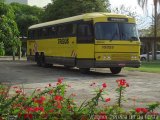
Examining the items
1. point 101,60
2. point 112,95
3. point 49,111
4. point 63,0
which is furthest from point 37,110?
point 63,0

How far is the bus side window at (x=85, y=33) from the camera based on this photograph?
24587 mm

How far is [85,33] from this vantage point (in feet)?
82.0

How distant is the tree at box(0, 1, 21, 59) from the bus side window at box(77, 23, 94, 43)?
551 centimetres

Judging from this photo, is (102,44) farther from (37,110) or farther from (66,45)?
(37,110)

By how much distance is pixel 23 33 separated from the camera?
7775 cm

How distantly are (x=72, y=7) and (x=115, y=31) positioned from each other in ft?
90.7

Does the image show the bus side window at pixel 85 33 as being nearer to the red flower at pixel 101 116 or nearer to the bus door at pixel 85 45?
the bus door at pixel 85 45

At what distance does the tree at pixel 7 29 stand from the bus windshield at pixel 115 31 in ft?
18.8

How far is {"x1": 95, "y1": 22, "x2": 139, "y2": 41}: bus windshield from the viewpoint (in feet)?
80.0

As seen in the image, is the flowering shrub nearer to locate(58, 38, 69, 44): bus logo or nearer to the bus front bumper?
the bus front bumper

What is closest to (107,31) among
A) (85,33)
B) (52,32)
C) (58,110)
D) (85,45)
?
(85,33)

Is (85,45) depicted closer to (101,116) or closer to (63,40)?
(63,40)

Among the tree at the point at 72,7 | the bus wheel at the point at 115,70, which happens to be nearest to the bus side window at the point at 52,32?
the bus wheel at the point at 115,70

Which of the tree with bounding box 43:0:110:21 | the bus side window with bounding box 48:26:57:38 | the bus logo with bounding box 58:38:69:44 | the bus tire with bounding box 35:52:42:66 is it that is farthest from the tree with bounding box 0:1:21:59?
the tree with bounding box 43:0:110:21
